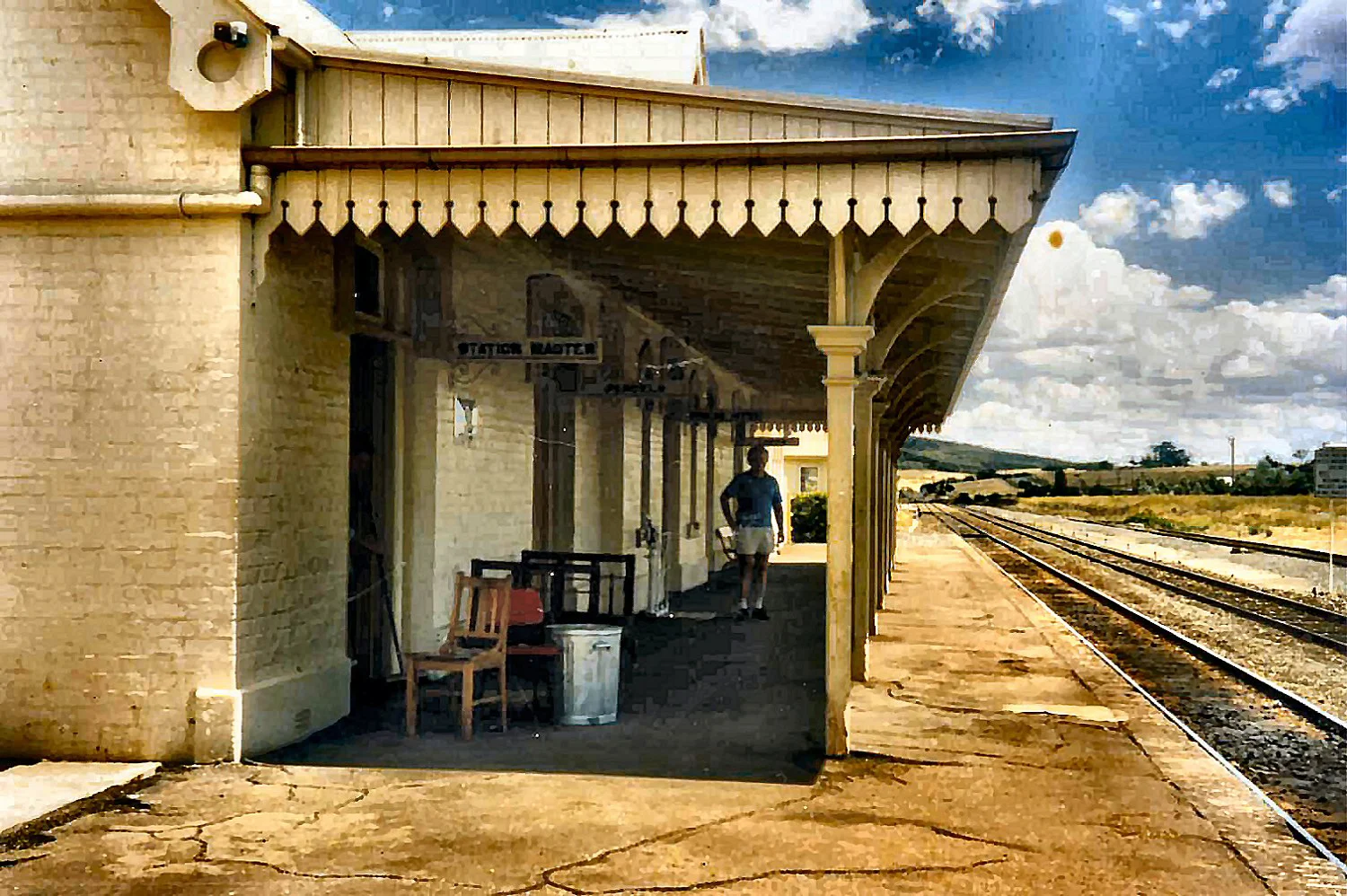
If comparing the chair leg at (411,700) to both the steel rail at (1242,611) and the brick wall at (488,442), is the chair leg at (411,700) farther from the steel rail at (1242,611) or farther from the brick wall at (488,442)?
the steel rail at (1242,611)

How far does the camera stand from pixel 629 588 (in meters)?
11.1

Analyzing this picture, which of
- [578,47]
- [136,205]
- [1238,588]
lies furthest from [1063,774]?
[1238,588]

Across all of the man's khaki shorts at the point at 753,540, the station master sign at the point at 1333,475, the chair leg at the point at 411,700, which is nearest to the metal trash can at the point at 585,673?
the chair leg at the point at 411,700

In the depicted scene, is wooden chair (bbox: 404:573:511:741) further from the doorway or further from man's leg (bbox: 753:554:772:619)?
man's leg (bbox: 753:554:772:619)

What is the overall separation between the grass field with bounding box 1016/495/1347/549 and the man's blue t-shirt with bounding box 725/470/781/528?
30.4m

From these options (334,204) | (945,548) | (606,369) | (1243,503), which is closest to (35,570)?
(334,204)

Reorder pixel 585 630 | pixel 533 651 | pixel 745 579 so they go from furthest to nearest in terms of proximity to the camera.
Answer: pixel 745 579, pixel 533 651, pixel 585 630

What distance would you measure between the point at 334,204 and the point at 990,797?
4610 millimetres

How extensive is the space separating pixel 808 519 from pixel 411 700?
1303 inches

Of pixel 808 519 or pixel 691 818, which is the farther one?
pixel 808 519

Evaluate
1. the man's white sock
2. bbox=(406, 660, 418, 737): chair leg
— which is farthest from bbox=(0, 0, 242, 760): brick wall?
the man's white sock

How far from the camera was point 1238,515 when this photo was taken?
6856 cm

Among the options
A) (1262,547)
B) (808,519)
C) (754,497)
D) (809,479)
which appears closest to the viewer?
(754,497)

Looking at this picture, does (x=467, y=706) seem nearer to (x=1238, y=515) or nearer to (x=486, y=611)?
(x=486, y=611)
